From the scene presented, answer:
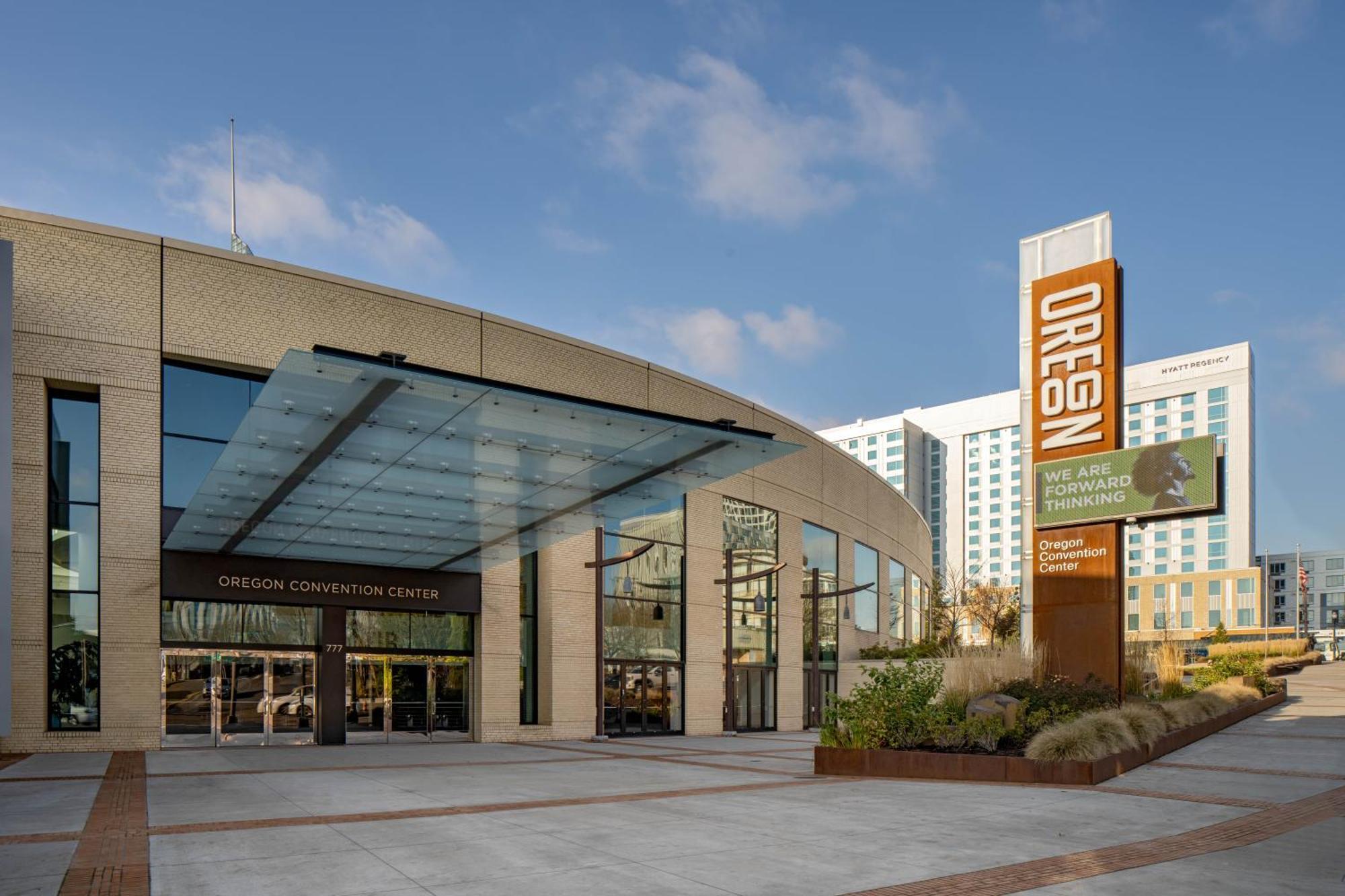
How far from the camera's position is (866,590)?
4300 centimetres

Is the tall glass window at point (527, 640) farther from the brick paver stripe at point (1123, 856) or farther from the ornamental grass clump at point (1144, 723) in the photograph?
the brick paver stripe at point (1123, 856)

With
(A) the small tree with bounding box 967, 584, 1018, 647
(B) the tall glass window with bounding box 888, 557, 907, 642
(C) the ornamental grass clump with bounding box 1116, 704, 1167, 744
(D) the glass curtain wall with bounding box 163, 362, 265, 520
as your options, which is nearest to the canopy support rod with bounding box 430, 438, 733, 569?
(D) the glass curtain wall with bounding box 163, 362, 265, 520

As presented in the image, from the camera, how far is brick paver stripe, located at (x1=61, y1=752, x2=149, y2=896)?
7906 mm

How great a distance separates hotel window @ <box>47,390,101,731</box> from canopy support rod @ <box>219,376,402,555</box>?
8.71ft

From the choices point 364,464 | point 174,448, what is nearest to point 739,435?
point 364,464

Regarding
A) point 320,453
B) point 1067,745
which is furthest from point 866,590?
point 320,453

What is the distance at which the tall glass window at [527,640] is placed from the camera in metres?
27.0

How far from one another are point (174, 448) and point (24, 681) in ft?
17.5

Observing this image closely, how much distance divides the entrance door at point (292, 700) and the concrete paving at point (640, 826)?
4391 mm

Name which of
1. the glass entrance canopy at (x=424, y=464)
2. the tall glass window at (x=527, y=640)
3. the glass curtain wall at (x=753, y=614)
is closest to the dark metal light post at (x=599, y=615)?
A: the tall glass window at (x=527, y=640)

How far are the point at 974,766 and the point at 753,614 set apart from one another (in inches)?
744

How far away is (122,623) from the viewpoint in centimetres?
2094

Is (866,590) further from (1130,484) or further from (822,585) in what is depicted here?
(1130,484)

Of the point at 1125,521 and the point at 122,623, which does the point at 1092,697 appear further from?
the point at 122,623
